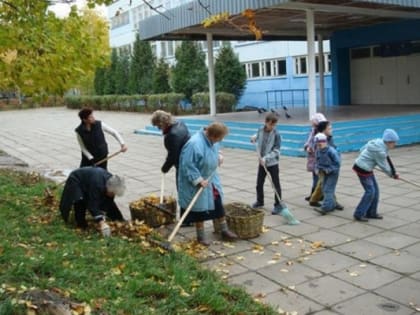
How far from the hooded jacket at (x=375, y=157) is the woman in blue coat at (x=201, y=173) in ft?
6.28

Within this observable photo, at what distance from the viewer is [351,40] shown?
21.9 metres

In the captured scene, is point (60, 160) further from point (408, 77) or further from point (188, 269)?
point (408, 77)

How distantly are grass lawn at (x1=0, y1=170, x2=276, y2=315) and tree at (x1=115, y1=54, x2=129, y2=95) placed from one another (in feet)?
122

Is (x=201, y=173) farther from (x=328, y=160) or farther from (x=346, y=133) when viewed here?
(x=346, y=133)

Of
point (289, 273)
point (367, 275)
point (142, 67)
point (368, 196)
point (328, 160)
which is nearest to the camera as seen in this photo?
point (367, 275)

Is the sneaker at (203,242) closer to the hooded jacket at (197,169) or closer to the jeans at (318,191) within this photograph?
the hooded jacket at (197,169)

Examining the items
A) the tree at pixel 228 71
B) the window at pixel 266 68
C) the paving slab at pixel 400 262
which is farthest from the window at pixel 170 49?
the paving slab at pixel 400 262

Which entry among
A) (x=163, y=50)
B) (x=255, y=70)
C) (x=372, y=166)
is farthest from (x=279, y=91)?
(x=372, y=166)

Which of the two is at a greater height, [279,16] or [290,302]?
[279,16]

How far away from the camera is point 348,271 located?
15.8 feet

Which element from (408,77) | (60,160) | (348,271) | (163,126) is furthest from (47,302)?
(408,77)

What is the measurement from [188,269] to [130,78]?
3679 cm

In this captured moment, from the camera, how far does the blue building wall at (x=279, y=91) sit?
2839 centimetres

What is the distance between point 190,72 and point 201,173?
90.3 ft
